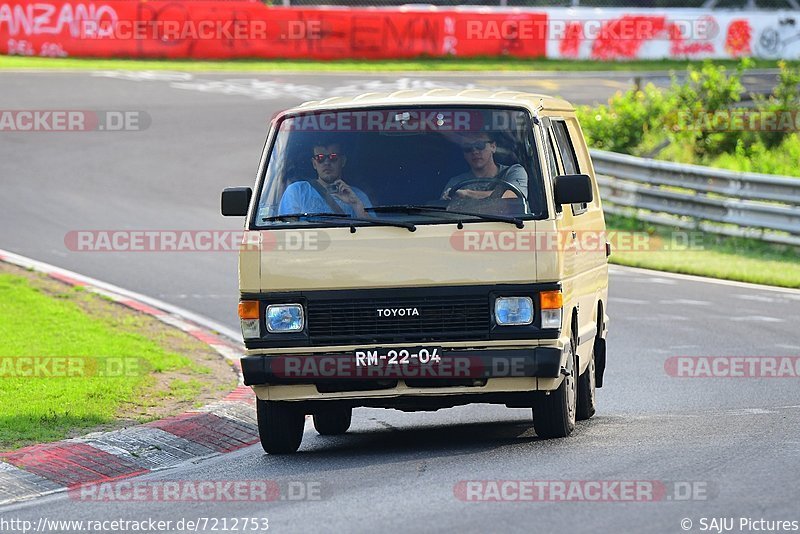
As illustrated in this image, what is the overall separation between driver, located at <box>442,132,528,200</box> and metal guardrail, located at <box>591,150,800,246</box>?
11528 millimetres

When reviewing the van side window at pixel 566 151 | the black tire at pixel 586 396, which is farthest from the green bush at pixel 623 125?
the black tire at pixel 586 396

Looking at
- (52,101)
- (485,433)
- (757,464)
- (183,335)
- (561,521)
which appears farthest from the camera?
(52,101)

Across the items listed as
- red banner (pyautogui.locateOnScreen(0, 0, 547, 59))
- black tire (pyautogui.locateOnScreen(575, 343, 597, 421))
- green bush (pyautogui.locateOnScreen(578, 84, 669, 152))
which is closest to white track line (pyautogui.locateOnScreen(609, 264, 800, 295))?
green bush (pyautogui.locateOnScreen(578, 84, 669, 152))

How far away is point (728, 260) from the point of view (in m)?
19.8

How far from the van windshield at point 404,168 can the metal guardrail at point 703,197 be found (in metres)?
11.5

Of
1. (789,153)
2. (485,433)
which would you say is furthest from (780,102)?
(485,433)

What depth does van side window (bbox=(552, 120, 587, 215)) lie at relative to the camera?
397 inches

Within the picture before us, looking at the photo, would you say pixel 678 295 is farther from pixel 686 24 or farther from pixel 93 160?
pixel 686 24

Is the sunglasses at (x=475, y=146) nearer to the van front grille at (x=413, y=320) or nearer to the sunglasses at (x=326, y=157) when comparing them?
the sunglasses at (x=326, y=157)

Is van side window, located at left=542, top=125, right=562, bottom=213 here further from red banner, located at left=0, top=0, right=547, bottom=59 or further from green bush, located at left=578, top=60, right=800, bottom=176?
red banner, located at left=0, top=0, right=547, bottom=59

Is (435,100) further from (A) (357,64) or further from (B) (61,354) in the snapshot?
(A) (357,64)

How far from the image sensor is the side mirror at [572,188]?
8.97 metres

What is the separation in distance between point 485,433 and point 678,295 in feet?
24.9

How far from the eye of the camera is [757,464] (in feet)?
26.2
